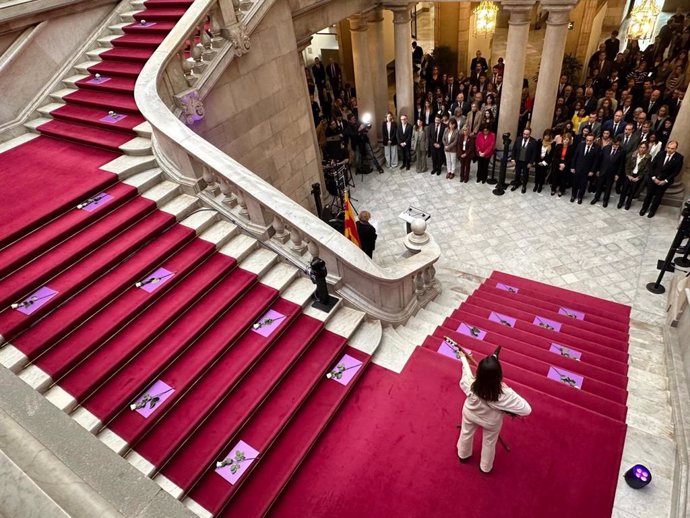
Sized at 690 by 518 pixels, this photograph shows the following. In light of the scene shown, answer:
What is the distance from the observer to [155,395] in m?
4.18

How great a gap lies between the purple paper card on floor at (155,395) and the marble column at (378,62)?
9.79 metres

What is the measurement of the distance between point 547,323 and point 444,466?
2858 millimetres

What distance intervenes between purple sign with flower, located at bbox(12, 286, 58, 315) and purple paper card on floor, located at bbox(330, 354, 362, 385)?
2.96 metres

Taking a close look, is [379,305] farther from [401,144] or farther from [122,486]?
[401,144]

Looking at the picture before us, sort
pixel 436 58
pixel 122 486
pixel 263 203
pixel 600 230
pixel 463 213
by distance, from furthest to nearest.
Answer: pixel 436 58 → pixel 463 213 → pixel 600 230 → pixel 263 203 → pixel 122 486

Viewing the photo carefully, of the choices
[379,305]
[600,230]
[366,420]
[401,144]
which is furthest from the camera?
[401,144]

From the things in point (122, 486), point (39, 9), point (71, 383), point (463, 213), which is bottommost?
point (463, 213)

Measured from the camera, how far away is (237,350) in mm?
4754

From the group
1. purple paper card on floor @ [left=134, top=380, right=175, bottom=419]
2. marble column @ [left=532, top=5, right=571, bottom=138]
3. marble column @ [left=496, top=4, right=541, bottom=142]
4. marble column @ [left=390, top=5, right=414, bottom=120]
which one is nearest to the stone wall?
marble column @ [left=390, top=5, right=414, bottom=120]

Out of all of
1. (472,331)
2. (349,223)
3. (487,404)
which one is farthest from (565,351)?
(349,223)

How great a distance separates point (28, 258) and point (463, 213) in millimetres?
7784

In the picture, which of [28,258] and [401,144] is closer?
[28,258]

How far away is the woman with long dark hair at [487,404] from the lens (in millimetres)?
3209

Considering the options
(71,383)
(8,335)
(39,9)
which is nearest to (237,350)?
(71,383)
